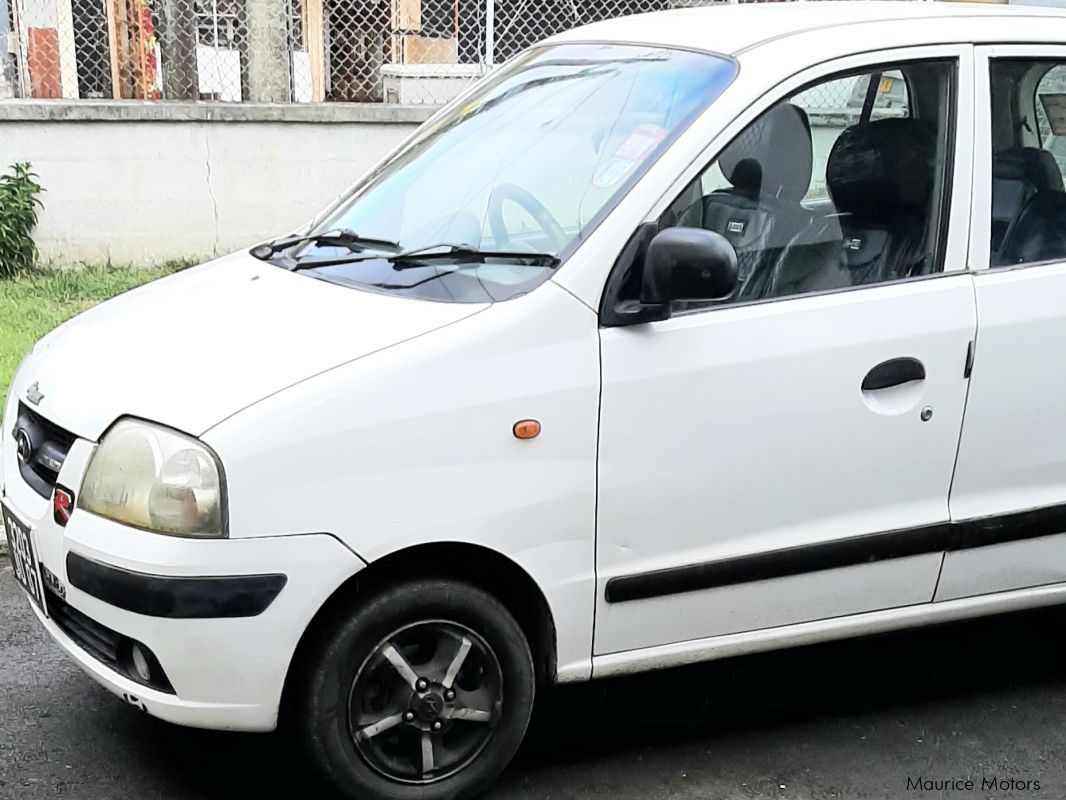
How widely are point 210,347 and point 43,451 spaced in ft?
1.63


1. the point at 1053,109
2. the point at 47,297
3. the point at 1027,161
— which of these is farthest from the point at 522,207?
the point at 47,297

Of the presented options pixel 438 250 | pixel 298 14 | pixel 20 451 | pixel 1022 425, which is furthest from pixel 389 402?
pixel 298 14

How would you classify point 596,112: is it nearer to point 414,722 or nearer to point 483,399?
point 483,399

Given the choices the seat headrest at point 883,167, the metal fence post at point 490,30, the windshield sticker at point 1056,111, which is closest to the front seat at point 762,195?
the seat headrest at point 883,167

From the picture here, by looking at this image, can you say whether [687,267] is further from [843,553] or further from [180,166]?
[180,166]

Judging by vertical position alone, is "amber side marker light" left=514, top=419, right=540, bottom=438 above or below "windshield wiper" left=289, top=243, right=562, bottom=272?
below

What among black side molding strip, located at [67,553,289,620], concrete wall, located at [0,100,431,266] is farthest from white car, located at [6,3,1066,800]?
concrete wall, located at [0,100,431,266]

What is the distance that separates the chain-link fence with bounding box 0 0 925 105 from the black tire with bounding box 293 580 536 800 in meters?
6.97

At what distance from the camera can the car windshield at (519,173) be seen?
10.9ft

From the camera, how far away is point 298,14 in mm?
9586

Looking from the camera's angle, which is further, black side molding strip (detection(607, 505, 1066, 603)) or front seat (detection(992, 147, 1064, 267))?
front seat (detection(992, 147, 1064, 267))

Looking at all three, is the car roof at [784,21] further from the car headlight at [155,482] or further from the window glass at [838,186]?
the car headlight at [155,482]

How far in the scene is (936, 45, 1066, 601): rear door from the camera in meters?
3.54

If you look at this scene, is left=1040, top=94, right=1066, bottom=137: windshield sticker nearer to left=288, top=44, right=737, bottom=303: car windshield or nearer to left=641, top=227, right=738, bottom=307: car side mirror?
left=288, top=44, right=737, bottom=303: car windshield
